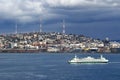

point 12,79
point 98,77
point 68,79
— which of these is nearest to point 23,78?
point 12,79

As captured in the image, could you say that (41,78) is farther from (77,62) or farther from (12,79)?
(77,62)

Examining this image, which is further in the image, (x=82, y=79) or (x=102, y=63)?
(x=102, y=63)

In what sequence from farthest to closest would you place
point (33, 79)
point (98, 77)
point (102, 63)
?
point (102, 63)
point (98, 77)
point (33, 79)

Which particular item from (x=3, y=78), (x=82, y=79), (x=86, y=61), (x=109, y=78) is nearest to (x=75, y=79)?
(x=82, y=79)

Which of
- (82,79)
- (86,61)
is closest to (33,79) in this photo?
(82,79)

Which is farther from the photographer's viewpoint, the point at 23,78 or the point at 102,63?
the point at 102,63

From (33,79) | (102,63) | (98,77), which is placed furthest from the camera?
(102,63)

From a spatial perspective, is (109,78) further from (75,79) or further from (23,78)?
(23,78)

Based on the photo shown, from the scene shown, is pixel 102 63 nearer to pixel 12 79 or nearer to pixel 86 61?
pixel 86 61
